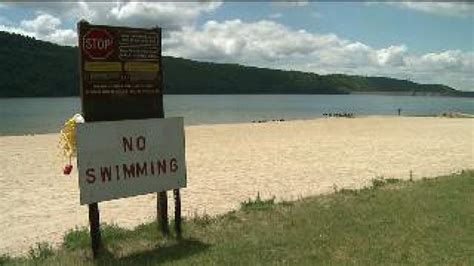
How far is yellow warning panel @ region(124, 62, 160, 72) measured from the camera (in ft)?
23.8

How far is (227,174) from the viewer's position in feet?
51.3

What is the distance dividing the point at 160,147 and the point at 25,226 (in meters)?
3.14

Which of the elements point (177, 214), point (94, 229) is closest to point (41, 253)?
point (94, 229)

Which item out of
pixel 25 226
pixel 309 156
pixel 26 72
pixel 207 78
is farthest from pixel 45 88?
pixel 25 226

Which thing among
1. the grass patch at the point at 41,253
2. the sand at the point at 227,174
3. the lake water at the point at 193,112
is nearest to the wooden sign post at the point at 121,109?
the grass patch at the point at 41,253

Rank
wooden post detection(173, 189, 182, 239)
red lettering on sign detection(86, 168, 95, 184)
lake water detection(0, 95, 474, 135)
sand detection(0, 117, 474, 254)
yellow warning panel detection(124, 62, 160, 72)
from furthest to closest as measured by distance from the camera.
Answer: lake water detection(0, 95, 474, 135) → sand detection(0, 117, 474, 254) → wooden post detection(173, 189, 182, 239) → yellow warning panel detection(124, 62, 160, 72) → red lettering on sign detection(86, 168, 95, 184)

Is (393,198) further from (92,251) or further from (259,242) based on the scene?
(92,251)

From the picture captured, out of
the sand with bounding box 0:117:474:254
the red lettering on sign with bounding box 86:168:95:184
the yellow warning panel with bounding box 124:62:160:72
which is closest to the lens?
the red lettering on sign with bounding box 86:168:95:184

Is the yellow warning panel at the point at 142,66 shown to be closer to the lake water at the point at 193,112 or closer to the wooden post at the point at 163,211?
the wooden post at the point at 163,211

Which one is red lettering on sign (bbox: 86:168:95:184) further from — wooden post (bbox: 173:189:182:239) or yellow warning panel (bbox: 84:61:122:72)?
wooden post (bbox: 173:189:182:239)

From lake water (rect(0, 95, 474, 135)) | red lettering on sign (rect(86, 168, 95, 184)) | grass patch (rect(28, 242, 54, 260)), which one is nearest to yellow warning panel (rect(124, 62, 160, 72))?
red lettering on sign (rect(86, 168, 95, 184))

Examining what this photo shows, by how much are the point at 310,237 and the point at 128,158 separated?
2015mm

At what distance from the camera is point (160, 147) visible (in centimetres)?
756

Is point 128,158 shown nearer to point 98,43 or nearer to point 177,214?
point 177,214
